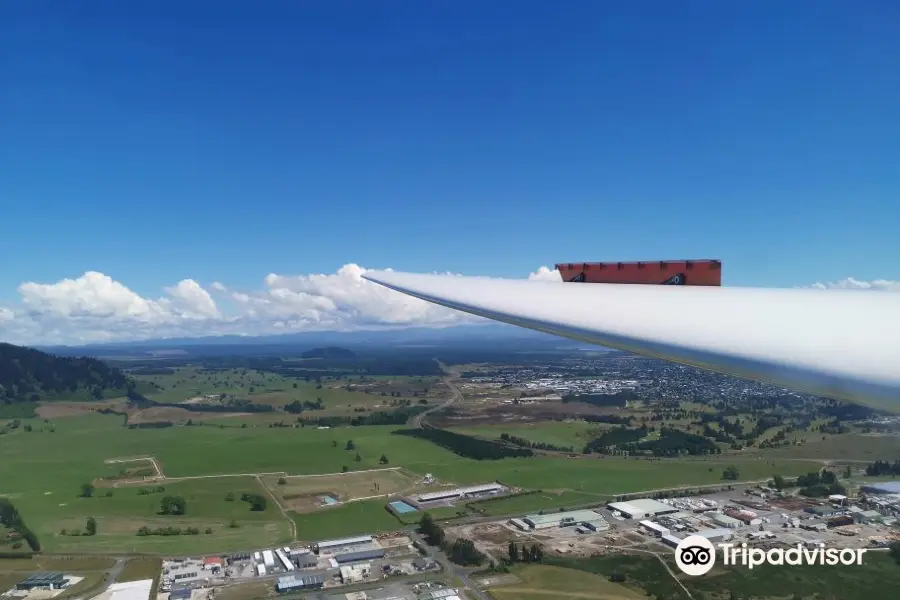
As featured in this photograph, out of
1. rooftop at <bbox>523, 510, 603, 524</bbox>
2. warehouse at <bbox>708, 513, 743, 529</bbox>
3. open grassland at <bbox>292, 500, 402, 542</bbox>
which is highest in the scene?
warehouse at <bbox>708, 513, 743, 529</bbox>

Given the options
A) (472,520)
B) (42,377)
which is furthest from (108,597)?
(42,377)

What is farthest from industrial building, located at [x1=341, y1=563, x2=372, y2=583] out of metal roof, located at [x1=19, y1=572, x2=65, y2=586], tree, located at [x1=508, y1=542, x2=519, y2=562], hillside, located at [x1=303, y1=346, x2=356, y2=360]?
hillside, located at [x1=303, y1=346, x2=356, y2=360]

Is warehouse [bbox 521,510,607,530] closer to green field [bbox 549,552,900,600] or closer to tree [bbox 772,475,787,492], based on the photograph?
green field [bbox 549,552,900,600]

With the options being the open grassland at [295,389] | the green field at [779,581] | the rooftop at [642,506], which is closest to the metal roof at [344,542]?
the green field at [779,581]

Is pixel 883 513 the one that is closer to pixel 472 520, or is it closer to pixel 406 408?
pixel 472 520

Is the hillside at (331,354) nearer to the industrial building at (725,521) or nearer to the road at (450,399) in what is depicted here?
the road at (450,399)

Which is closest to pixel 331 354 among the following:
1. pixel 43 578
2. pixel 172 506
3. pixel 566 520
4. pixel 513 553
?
pixel 172 506
